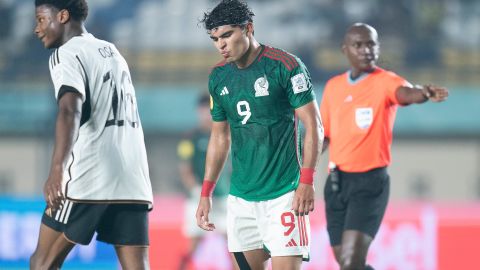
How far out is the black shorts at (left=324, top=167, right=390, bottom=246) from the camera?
6.51 m

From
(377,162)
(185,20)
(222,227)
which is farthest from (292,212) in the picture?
(185,20)

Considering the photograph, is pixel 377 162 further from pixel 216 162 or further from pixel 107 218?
pixel 107 218

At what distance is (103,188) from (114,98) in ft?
1.59

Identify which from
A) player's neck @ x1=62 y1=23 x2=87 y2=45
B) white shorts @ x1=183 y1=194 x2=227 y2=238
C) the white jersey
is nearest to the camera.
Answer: the white jersey

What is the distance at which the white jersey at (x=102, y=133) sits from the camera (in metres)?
5.12

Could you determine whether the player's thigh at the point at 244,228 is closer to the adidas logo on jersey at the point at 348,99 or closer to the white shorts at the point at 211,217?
the adidas logo on jersey at the point at 348,99

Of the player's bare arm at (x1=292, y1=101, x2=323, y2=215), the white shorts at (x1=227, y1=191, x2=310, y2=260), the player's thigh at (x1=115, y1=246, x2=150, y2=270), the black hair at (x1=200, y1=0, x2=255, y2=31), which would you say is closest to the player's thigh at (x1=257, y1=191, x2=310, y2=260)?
the white shorts at (x1=227, y1=191, x2=310, y2=260)

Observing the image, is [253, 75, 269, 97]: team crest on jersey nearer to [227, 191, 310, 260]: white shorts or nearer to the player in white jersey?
[227, 191, 310, 260]: white shorts

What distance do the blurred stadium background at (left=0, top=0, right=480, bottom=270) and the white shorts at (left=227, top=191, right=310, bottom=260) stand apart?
8764 millimetres

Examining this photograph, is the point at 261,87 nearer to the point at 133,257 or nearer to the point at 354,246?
the point at 133,257

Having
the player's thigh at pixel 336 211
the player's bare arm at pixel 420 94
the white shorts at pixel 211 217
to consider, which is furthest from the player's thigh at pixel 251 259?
the white shorts at pixel 211 217

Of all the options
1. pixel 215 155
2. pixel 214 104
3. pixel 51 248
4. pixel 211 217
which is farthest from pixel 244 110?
pixel 211 217

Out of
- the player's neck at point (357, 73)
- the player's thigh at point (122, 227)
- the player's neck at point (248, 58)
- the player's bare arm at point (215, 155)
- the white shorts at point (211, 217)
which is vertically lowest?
the white shorts at point (211, 217)

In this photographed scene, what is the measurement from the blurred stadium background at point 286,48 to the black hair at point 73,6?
8.91 metres
